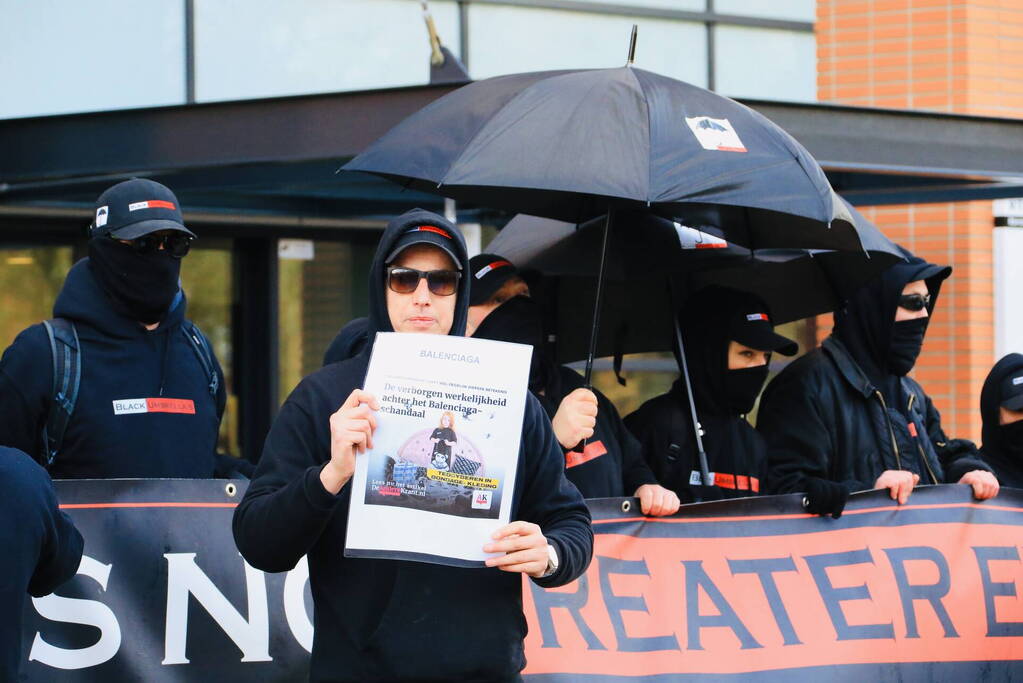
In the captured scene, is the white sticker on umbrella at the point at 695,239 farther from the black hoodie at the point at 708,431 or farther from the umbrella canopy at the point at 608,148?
the umbrella canopy at the point at 608,148

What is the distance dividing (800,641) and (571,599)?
0.85 meters

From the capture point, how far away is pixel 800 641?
5.35 metres

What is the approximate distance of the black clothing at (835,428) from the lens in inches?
225

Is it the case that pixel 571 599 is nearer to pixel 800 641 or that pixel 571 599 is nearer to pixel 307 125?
pixel 800 641

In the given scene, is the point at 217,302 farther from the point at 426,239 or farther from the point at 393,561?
the point at 393,561

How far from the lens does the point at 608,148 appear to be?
4879 millimetres

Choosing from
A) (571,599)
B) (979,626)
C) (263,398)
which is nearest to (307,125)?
(263,398)

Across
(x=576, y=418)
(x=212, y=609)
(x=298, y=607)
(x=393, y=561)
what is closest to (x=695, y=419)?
(x=576, y=418)

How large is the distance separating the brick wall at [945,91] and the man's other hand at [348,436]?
29.6 feet

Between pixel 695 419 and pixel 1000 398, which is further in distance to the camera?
pixel 1000 398

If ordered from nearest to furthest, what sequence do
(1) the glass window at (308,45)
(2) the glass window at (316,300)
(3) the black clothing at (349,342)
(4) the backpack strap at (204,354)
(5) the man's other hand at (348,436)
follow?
1. (5) the man's other hand at (348,436)
2. (4) the backpack strap at (204,354)
3. (3) the black clothing at (349,342)
4. (1) the glass window at (308,45)
5. (2) the glass window at (316,300)

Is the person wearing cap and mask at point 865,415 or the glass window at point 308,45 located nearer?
the person wearing cap and mask at point 865,415

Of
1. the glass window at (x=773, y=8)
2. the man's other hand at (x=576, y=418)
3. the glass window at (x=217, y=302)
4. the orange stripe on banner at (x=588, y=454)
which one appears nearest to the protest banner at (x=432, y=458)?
the man's other hand at (x=576, y=418)

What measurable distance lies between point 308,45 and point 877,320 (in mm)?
5288
